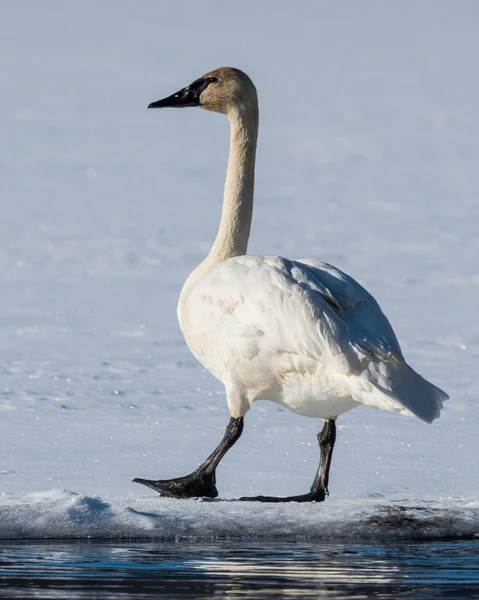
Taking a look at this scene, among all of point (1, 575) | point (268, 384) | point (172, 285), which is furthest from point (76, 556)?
point (172, 285)

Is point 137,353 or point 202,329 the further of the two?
point 137,353

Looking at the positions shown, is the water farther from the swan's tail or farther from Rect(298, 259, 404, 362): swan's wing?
Rect(298, 259, 404, 362): swan's wing

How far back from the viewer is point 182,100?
9.91 metres

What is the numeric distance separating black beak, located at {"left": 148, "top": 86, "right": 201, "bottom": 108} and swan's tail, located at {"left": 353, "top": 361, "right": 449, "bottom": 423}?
10.3 ft

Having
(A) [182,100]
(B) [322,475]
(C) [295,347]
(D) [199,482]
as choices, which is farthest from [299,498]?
(A) [182,100]

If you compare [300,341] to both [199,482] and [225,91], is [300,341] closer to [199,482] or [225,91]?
[199,482]

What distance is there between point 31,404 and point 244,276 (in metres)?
3.70

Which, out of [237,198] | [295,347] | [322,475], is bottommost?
[322,475]

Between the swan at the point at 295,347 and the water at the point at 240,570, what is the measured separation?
1.05 m

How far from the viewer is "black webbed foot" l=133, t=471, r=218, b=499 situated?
802 cm

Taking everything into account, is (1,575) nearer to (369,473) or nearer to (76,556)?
(76,556)

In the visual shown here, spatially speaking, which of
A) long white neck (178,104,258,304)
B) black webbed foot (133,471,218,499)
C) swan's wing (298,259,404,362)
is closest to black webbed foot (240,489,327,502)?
black webbed foot (133,471,218,499)

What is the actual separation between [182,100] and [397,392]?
3456 millimetres

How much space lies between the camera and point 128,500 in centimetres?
723
